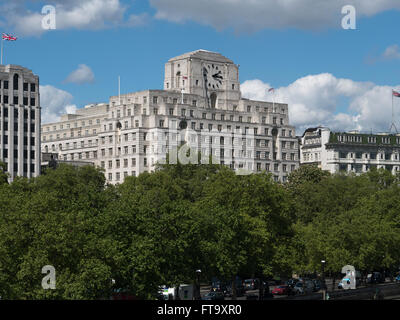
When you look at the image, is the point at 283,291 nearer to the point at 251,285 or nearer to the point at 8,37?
the point at 251,285

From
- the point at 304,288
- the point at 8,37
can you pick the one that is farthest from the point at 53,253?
the point at 8,37

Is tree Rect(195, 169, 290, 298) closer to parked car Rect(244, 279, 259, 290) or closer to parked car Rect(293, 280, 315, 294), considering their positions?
parked car Rect(293, 280, 315, 294)

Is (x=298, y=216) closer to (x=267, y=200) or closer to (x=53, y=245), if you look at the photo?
(x=267, y=200)

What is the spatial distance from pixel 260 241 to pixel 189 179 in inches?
2735

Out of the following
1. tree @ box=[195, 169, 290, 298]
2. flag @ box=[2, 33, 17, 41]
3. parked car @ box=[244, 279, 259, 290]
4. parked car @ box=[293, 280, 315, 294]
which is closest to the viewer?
tree @ box=[195, 169, 290, 298]

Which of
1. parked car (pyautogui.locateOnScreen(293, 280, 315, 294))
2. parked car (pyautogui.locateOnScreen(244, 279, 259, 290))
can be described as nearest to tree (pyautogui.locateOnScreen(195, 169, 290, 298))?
parked car (pyautogui.locateOnScreen(293, 280, 315, 294))

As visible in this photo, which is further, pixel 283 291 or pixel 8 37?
pixel 8 37

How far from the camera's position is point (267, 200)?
114438 mm

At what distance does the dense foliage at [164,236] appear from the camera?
66.1 meters

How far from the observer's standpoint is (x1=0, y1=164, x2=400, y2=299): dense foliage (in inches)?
2603

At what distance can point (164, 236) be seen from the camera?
84.7 metres

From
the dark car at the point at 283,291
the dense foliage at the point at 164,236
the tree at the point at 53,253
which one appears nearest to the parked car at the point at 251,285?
the dense foliage at the point at 164,236

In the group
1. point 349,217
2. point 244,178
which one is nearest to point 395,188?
point 349,217
